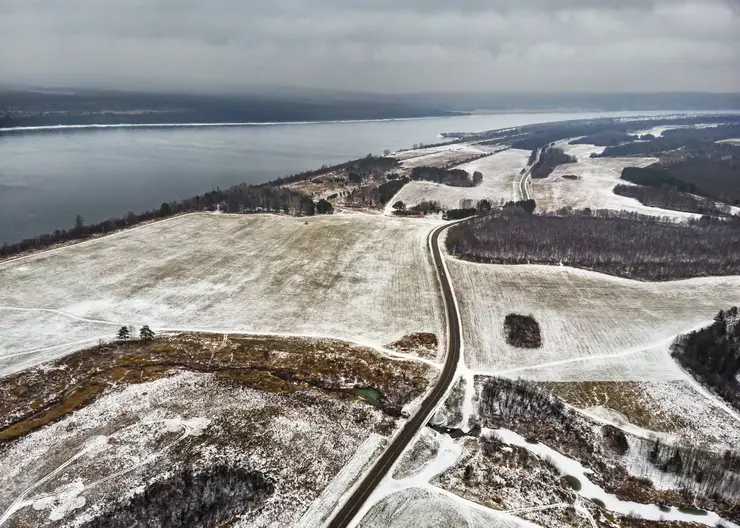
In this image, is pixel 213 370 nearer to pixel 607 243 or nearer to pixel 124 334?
pixel 124 334

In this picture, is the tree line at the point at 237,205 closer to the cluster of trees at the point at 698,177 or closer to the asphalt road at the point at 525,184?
the asphalt road at the point at 525,184

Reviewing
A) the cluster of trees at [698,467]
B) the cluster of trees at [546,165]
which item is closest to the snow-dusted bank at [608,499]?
the cluster of trees at [698,467]

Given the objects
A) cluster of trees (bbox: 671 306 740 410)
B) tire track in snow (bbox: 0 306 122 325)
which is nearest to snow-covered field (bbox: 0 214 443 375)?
tire track in snow (bbox: 0 306 122 325)

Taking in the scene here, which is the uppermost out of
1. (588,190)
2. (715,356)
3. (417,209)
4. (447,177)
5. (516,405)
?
(447,177)

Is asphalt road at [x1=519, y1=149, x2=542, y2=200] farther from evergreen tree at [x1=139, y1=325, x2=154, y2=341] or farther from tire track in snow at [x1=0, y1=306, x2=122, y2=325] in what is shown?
tire track in snow at [x1=0, y1=306, x2=122, y2=325]

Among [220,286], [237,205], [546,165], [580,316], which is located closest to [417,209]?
[237,205]

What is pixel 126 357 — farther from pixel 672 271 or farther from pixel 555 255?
pixel 672 271

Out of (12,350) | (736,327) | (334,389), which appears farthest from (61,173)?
(736,327)
